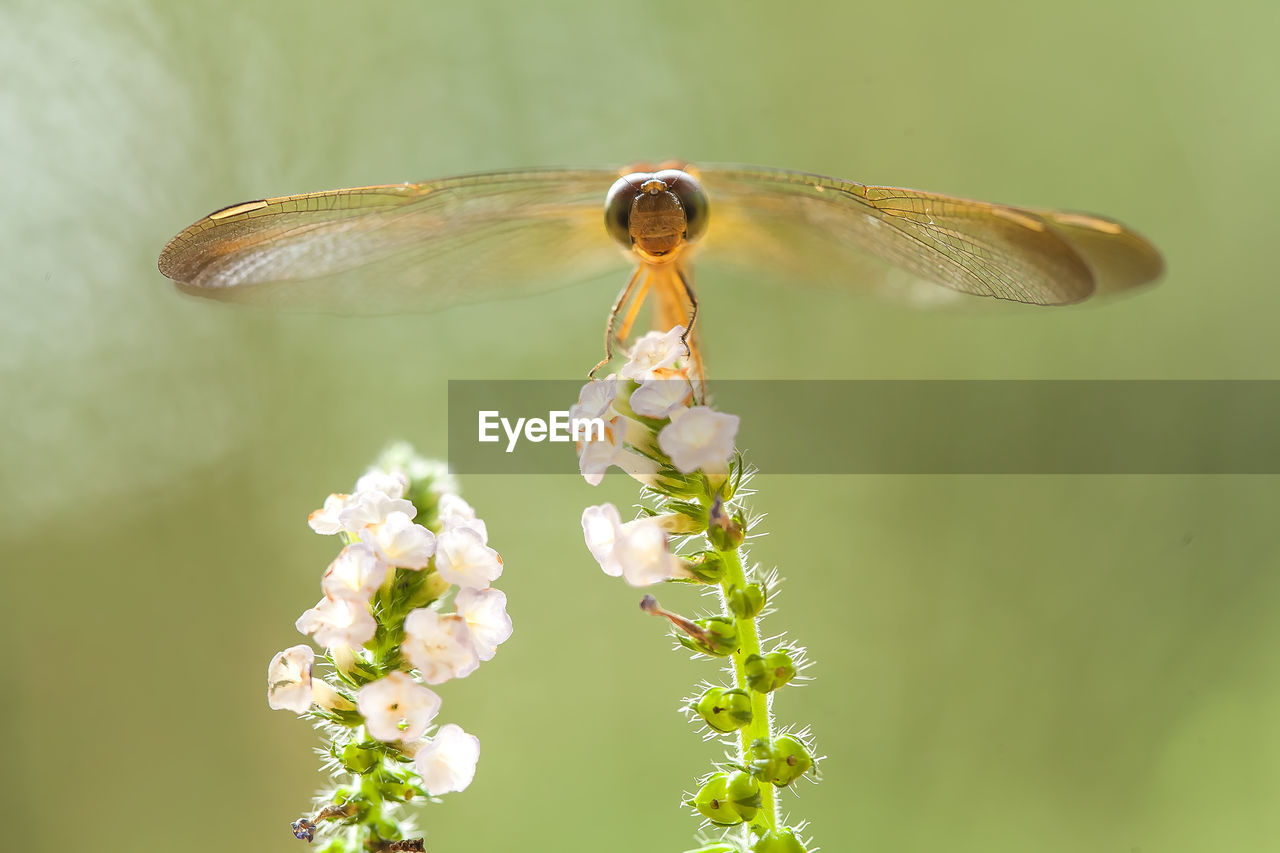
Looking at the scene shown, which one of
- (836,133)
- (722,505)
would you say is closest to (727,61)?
(836,133)

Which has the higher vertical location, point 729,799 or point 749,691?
point 749,691

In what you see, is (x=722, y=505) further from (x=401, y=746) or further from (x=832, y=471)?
(x=832, y=471)

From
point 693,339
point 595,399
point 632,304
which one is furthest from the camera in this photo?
point 632,304

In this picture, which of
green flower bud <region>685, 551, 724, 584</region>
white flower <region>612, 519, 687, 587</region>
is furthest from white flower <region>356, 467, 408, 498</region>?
green flower bud <region>685, 551, 724, 584</region>

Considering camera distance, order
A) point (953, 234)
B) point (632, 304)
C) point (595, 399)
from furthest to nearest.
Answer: point (632, 304) < point (953, 234) < point (595, 399)

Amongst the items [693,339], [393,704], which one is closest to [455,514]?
[393,704]

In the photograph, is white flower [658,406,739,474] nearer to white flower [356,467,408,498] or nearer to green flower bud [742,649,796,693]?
green flower bud [742,649,796,693]

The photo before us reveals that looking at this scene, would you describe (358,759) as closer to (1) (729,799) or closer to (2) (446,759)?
(2) (446,759)

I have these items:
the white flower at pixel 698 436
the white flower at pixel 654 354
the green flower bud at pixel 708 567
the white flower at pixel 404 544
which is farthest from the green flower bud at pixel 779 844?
the white flower at pixel 654 354
